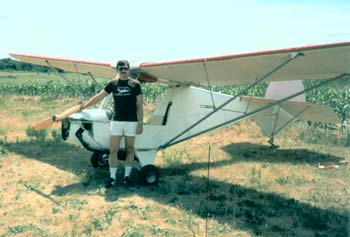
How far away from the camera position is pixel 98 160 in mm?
7875

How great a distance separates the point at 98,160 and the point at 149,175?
156 centimetres

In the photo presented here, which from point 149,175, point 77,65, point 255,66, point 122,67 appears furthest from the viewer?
point 77,65

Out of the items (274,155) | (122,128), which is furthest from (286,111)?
(122,128)

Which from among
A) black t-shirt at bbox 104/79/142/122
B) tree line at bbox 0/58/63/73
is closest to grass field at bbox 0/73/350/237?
black t-shirt at bbox 104/79/142/122

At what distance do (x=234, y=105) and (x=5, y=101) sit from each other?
14.8 metres

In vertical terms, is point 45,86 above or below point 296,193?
above

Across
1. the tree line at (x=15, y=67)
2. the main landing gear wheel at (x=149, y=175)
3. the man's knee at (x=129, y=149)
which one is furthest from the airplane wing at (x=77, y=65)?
the tree line at (x=15, y=67)

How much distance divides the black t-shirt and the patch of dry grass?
4.19ft

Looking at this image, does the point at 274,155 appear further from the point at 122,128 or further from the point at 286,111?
the point at 122,128

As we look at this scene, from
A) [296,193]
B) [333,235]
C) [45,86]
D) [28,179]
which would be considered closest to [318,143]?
[296,193]

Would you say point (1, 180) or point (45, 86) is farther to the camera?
point (45, 86)

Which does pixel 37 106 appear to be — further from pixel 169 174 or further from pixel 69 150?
pixel 169 174

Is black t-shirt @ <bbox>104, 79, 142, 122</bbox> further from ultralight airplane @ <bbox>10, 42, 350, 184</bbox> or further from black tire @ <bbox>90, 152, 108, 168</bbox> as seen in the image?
black tire @ <bbox>90, 152, 108, 168</bbox>

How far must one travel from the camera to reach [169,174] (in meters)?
7.67
